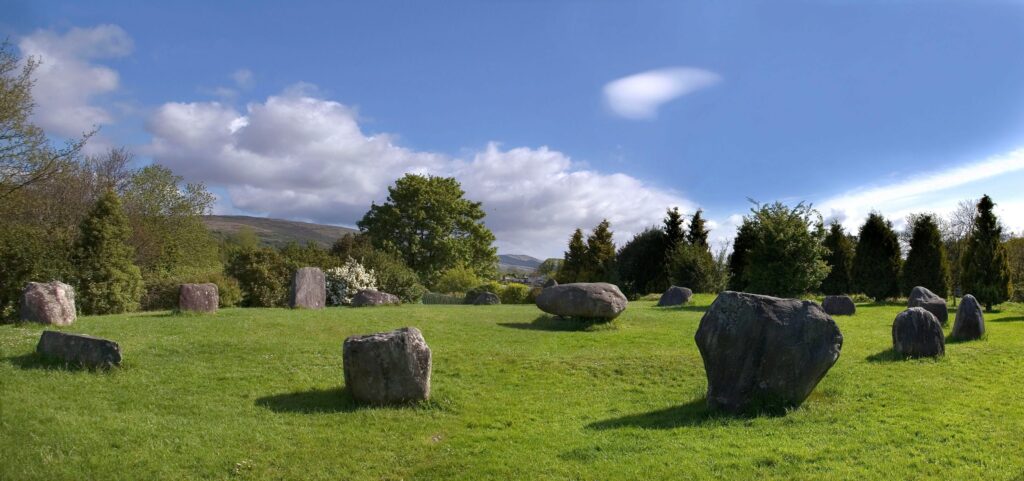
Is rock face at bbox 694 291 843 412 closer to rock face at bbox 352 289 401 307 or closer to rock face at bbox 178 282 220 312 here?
rock face at bbox 178 282 220 312

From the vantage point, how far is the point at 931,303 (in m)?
22.8

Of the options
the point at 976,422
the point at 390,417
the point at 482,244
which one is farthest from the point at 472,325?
the point at 482,244

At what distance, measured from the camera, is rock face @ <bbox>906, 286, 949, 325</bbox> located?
22422 mm

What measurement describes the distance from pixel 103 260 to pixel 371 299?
1106 centimetres

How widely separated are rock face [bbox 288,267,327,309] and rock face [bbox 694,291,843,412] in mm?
20826

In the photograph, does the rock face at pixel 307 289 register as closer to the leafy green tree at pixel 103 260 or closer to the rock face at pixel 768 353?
the leafy green tree at pixel 103 260

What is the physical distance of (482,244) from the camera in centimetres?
6347

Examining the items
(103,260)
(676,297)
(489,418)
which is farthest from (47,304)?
(676,297)

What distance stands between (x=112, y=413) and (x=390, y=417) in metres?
4.73

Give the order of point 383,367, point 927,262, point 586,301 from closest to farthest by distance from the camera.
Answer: point 383,367 < point 586,301 < point 927,262

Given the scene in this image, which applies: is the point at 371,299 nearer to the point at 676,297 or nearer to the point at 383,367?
the point at 676,297

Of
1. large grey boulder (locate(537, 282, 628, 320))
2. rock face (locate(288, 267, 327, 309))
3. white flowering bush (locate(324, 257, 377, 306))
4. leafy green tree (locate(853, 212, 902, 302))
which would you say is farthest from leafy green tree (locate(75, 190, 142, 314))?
leafy green tree (locate(853, 212, 902, 302))

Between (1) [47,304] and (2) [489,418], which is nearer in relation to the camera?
(2) [489,418]

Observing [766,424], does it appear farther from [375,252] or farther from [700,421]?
[375,252]
